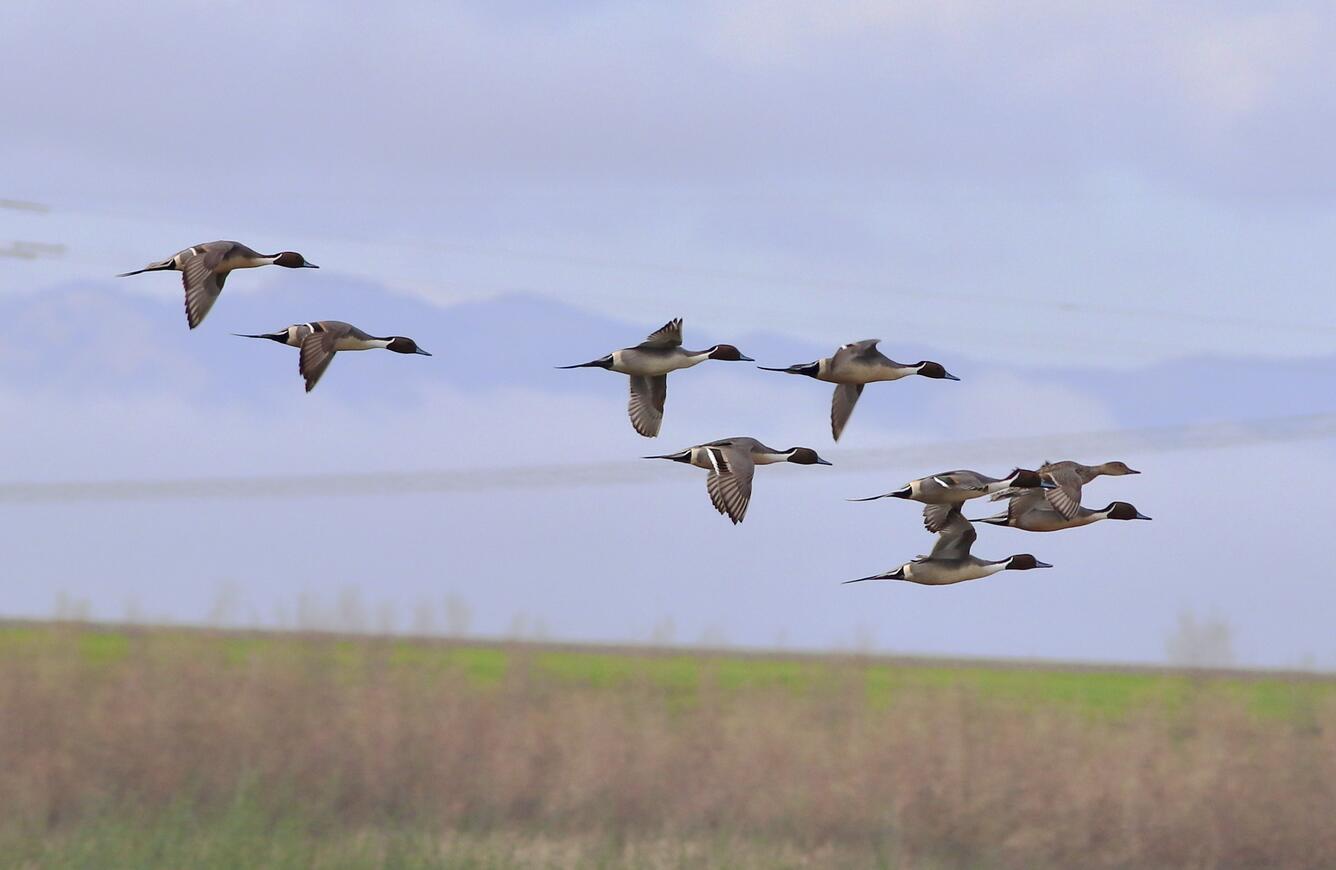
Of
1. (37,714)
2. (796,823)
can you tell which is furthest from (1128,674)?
(37,714)

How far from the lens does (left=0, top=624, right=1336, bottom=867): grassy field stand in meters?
57.1

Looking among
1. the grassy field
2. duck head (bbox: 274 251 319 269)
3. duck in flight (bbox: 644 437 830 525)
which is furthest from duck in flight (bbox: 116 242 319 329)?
the grassy field

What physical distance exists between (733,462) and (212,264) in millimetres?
2869

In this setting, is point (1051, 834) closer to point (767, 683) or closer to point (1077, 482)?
point (767, 683)

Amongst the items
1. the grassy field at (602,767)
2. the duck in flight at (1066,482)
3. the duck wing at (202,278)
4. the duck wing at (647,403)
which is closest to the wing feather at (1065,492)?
the duck in flight at (1066,482)

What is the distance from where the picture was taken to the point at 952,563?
10461 mm

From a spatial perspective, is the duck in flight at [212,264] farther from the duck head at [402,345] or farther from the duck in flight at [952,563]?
the duck in flight at [952,563]

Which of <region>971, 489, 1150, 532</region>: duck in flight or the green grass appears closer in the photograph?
<region>971, 489, 1150, 532</region>: duck in flight

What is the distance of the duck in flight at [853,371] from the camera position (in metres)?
10.7

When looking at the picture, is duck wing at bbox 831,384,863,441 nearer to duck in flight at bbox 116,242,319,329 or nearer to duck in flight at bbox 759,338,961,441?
duck in flight at bbox 759,338,961,441

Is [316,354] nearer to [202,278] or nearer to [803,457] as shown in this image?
[202,278]

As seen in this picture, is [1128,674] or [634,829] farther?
[1128,674]

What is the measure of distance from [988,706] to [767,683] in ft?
40.3

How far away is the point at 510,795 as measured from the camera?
61.3 m
